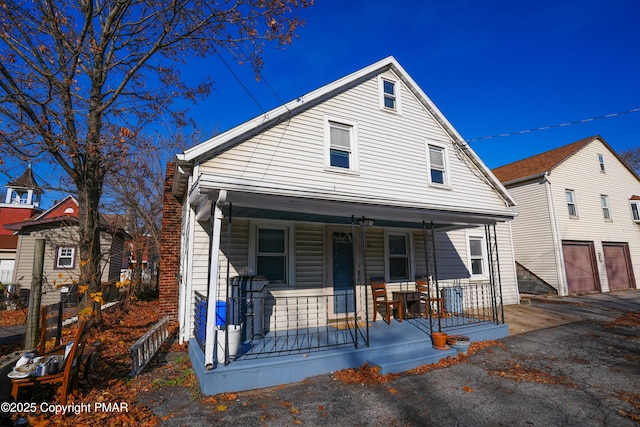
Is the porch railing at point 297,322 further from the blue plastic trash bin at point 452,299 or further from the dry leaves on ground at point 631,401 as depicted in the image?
the dry leaves on ground at point 631,401

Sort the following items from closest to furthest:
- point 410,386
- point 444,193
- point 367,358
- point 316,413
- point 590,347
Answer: point 316,413 < point 410,386 < point 367,358 < point 590,347 < point 444,193

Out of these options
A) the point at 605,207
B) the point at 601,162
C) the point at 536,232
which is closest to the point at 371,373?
the point at 536,232

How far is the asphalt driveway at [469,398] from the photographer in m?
4.04

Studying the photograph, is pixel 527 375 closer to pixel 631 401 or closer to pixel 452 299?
pixel 631 401

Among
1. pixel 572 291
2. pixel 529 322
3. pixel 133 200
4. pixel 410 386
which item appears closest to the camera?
pixel 410 386

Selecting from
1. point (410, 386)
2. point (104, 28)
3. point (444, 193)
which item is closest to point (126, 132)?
point (104, 28)

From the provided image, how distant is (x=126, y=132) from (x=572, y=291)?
64.4 ft

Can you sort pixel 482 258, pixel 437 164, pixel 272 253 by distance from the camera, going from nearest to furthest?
pixel 272 253
pixel 437 164
pixel 482 258

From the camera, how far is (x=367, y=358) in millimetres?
5883

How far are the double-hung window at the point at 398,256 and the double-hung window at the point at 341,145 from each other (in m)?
2.44

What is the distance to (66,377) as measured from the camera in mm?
4152

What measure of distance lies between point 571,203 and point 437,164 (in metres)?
10.7

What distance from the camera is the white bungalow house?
5.51 m

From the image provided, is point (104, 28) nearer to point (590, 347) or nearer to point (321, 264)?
point (321, 264)
